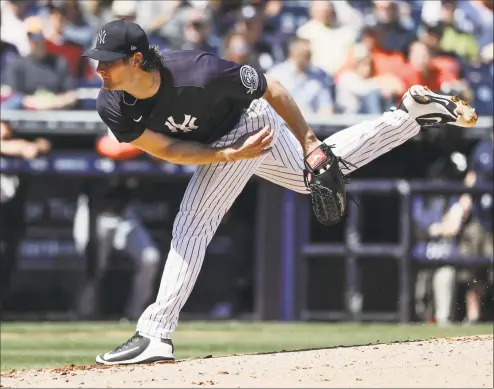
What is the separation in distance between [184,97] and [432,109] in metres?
1.55

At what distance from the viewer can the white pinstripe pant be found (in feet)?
19.0

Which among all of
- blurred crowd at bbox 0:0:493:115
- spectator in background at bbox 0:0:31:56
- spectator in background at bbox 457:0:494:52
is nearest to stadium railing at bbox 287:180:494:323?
blurred crowd at bbox 0:0:493:115

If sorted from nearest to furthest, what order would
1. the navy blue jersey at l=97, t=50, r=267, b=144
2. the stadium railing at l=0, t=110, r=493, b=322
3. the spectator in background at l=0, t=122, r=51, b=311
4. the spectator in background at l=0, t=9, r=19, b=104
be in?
the navy blue jersey at l=97, t=50, r=267, b=144 → the stadium railing at l=0, t=110, r=493, b=322 → the spectator in background at l=0, t=122, r=51, b=311 → the spectator in background at l=0, t=9, r=19, b=104

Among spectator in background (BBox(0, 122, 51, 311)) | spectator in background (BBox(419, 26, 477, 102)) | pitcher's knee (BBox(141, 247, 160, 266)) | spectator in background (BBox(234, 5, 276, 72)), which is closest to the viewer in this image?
pitcher's knee (BBox(141, 247, 160, 266))

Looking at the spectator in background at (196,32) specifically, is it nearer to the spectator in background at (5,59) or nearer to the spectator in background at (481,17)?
the spectator in background at (5,59)

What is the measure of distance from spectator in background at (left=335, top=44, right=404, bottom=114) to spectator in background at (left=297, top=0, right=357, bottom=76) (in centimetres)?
33

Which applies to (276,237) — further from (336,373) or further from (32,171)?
(336,373)

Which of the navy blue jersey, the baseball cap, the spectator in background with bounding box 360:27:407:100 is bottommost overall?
the navy blue jersey

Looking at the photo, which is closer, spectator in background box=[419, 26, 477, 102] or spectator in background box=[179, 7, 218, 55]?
spectator in background box=[419, 26, 477, 102]

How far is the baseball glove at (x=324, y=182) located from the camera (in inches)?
237

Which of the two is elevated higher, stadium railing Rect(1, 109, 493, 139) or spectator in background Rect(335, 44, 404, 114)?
spectator in background Rect(335, 44, 404, 114)

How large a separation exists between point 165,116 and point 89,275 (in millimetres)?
5527

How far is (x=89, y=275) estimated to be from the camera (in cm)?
1103

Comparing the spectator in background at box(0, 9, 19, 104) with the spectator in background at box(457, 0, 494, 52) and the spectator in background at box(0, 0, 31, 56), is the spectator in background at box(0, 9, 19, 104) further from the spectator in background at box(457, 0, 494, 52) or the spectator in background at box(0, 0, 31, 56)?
the spectator in background at box(457, 0, 494, 52)
